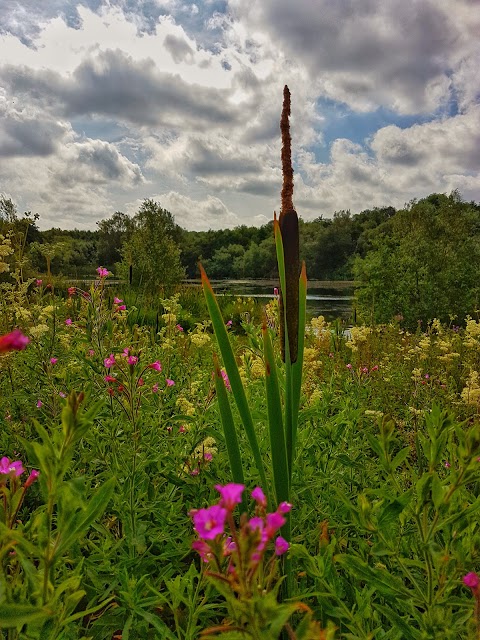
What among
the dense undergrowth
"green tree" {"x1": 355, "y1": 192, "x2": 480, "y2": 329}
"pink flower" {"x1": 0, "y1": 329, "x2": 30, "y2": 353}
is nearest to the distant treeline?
"green tree" {"x1": 355, "y1": 192, "x2": 480, "y2": 329}

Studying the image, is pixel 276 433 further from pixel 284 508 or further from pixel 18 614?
pixel 18 614

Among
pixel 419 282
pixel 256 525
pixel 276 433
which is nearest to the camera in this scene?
pixel 256 525

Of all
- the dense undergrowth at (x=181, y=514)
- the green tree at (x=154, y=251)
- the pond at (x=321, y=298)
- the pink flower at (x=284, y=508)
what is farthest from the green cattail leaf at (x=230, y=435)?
the green tree at (x=154, y=251)

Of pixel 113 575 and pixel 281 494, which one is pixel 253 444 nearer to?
pixel 281 494

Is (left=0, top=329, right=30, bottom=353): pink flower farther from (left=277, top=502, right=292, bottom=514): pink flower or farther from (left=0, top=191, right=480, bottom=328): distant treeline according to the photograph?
(left=0, top=191, right=480, bottom=328): distant treeline

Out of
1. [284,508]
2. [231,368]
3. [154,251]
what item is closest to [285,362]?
[231,368]

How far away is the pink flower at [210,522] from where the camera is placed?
54 cm

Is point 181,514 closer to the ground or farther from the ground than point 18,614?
closer to the ground

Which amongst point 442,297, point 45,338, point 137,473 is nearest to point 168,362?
point 45,338

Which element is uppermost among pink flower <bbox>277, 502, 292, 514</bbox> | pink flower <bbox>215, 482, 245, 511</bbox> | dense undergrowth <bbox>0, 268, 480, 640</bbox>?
pink flower <bbox>215, 482, 245, 511</bbox>

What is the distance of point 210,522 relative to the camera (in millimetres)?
546

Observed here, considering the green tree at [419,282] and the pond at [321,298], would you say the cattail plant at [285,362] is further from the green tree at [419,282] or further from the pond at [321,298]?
the green tree at [419,282]

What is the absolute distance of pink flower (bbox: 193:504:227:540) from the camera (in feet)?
1.76

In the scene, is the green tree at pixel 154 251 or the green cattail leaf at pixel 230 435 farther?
the green tree at pixel 154 251
